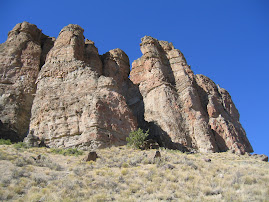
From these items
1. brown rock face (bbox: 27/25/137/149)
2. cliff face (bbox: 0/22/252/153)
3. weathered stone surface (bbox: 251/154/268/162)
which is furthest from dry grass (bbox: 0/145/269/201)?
weathered stone surface (bbox: 251/154/268/162)

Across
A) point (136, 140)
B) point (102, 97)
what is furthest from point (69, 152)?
point (102, 97)

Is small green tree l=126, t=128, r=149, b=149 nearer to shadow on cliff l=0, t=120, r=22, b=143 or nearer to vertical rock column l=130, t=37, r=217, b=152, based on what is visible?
vertical rock column l=130, t=37, r=217, b=152

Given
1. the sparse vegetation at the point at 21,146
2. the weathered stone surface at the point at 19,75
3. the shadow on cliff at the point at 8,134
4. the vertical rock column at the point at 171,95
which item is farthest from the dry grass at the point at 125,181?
the vertical rock column at the point at 171,95

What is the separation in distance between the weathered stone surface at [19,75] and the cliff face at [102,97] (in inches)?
4.9

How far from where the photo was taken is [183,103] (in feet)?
135

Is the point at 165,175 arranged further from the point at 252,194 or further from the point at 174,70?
the point at 174,70

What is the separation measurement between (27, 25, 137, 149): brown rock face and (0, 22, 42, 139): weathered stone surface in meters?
2.84

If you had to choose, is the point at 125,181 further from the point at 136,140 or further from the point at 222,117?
the point at 222,117

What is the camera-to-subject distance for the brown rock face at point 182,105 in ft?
122

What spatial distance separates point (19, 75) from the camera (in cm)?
3775

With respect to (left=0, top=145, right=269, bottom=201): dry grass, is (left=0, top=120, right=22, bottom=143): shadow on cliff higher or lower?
higher

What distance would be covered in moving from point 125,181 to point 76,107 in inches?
629

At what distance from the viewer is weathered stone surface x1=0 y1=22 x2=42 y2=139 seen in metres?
33.2

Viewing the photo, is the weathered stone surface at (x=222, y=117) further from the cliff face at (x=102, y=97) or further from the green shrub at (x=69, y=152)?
the green shrub at (x=69, y=152)
